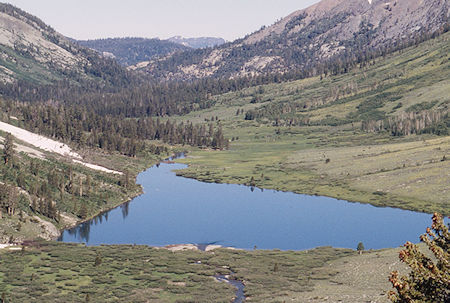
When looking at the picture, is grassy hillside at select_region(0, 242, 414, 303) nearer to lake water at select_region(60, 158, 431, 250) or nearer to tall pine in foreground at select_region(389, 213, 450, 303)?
lake water at select_region(60, 158, 431, 250)

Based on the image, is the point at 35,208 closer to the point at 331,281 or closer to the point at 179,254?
the point at 179,254

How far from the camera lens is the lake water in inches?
4948

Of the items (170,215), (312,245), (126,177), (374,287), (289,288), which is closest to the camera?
(374,287)

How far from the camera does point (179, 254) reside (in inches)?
4181

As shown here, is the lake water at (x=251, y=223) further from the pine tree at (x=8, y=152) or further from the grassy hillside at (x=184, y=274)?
the pine tree at (x=8, y=152)

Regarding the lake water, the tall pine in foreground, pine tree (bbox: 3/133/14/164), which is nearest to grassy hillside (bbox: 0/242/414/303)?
the lake water

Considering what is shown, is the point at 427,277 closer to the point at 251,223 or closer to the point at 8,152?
the point at 251,223

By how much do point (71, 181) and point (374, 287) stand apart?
4120 inches

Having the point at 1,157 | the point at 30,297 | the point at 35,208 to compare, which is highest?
the point at 1,157

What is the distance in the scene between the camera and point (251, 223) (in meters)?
145

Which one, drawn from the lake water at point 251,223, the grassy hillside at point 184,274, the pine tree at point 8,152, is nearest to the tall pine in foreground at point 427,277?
the grassy hillside at point 184,274

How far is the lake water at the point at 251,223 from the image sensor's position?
412ft

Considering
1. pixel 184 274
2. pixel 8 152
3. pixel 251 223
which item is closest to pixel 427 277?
pixel 184 274

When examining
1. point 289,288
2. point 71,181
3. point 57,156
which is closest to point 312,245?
point 289,288
